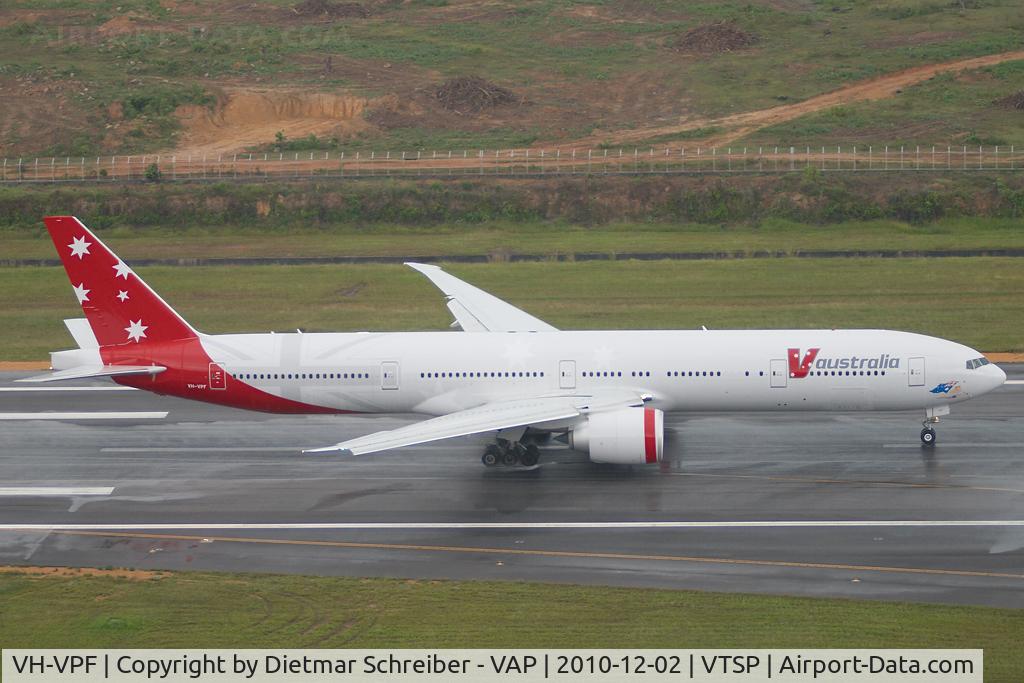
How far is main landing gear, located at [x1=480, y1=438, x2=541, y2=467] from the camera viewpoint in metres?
36.6

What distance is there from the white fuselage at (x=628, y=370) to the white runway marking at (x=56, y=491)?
14.2 feet

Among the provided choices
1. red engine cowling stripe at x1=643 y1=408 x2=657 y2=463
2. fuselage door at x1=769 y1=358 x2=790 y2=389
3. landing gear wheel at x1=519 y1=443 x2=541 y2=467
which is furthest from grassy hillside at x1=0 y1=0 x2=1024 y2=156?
red engine cowling stripe at x1=643 y1=408 x2=657 y2=463

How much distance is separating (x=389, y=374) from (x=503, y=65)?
260 feet

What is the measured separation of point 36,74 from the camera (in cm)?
10969

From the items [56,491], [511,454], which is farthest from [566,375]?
[56,491]

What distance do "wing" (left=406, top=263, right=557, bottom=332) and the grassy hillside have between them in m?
52.5

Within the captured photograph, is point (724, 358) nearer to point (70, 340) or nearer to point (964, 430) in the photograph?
point (964, 430)

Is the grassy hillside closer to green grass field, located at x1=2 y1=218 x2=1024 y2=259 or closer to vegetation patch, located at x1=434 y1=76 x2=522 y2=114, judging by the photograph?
vegetation patch, located at x1=434 y1=76 x2=522 y2=114

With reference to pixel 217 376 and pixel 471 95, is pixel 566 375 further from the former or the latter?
pixel 471 95

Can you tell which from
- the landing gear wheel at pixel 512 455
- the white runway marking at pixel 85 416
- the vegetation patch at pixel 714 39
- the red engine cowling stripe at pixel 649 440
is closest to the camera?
the red engine cowling stripe at pixel 649 440

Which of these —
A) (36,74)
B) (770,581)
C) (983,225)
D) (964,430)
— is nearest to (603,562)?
(770,581)

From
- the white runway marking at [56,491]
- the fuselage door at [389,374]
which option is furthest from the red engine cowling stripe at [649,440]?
the white runway marking at [56,491]
